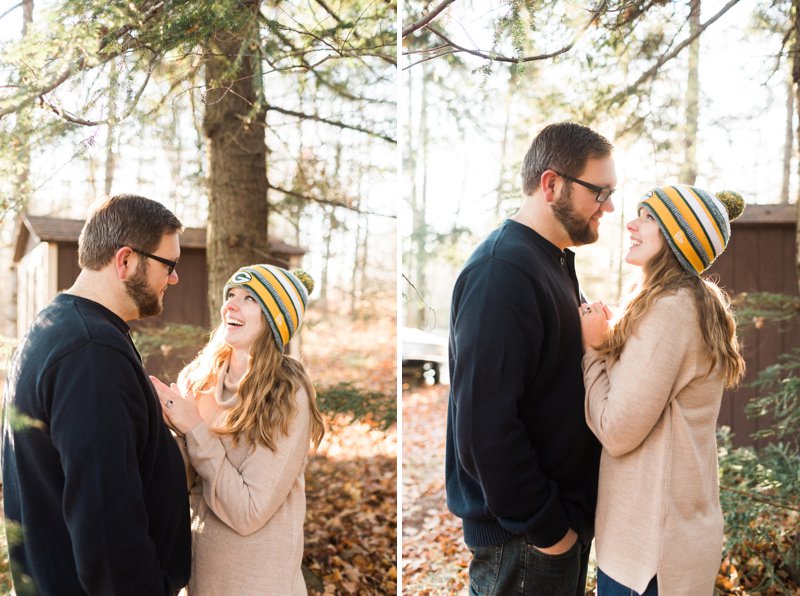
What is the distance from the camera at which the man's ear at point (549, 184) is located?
278cm

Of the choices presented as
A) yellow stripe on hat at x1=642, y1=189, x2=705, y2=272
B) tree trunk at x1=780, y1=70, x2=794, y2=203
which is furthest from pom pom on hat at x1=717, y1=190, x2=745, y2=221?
tree trunk at x1=780, y1=70, x2=794, y2=203

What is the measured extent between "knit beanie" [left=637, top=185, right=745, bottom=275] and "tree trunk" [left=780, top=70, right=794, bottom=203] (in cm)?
528

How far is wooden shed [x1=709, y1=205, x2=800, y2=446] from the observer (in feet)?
21.7

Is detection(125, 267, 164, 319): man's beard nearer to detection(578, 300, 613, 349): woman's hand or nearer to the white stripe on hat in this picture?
detection(578, 300, 613, 349): woman's hand

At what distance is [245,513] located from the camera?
2527mm

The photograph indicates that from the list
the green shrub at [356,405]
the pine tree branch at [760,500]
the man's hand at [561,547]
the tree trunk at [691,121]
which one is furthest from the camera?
the tree trunk at [691,121]

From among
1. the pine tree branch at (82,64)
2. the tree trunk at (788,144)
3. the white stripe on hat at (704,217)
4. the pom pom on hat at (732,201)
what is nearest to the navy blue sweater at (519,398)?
the white stripe on hat at (704,217)

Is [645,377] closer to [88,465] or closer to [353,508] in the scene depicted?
[88,465]

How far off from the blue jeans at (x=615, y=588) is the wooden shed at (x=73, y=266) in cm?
358

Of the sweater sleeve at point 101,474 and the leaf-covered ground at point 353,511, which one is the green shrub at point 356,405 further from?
the sweater sleeve at point 101,474

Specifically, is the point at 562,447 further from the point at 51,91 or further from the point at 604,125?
the point at 604,125

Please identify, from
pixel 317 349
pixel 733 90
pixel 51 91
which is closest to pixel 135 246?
pixel 51 91

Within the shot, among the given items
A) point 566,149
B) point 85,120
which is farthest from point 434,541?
point 85,120

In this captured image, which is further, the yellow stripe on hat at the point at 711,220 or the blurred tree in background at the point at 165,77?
the blurred tree in background at the point at 165,77
